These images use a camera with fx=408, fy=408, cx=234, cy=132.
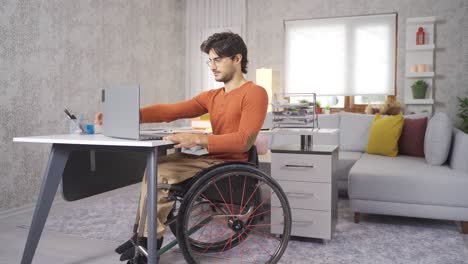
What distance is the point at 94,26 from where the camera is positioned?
3.87 m

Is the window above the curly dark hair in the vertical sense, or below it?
above

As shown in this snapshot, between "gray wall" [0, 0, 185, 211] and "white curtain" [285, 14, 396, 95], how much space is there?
1.86 m

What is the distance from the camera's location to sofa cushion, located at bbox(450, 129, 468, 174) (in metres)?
2.71

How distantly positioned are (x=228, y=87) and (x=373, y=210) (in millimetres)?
1438

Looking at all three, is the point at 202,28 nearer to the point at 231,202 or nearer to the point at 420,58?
the point at 420,58

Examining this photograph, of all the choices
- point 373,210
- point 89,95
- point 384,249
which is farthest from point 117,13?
point 384,249

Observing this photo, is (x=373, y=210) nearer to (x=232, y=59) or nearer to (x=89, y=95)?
(x=232, y=59)

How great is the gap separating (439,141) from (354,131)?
1.01 metres

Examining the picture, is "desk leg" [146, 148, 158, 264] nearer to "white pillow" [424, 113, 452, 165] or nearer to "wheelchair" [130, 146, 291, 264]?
"wheelchair" [130, 146, 291, 264]

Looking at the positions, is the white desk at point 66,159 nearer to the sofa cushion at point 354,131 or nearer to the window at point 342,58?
the sofa cushion at point 354,131

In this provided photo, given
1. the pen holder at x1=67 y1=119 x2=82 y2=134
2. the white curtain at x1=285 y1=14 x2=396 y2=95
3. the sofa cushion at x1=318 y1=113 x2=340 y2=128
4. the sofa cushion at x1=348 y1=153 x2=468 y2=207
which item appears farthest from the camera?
the white curtain at x1=285 y1=14 x2=396 y2=95

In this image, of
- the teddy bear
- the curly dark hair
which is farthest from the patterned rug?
the teddy bear

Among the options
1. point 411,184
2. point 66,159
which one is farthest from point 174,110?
point 411,184

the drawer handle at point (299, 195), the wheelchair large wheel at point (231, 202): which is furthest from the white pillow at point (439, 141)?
the wheelchair large wheel at point (231, 202)
